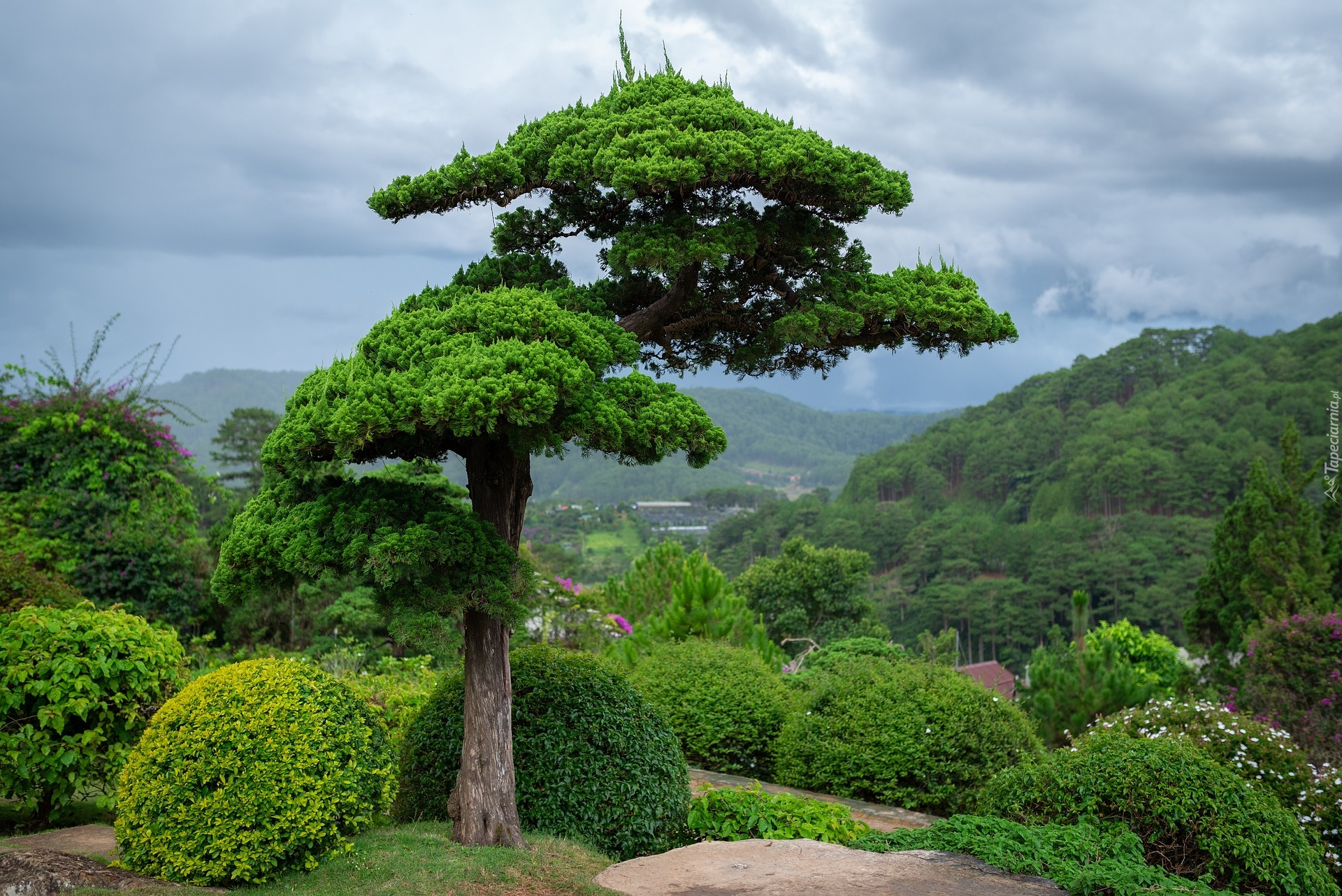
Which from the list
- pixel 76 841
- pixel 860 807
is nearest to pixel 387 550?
pixel 76 841

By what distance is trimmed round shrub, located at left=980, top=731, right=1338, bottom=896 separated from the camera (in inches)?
252

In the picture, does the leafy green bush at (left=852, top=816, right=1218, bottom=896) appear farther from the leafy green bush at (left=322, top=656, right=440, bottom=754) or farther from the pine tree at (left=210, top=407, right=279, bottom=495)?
the pine tree at (left=210, top=407, right=279, bottom=495)

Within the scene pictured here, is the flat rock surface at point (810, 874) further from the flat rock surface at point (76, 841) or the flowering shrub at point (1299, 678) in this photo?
the flowering shrub at point (1299, 678)

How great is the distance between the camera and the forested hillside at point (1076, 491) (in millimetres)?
58562

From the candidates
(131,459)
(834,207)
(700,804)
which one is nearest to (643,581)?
(131,459)

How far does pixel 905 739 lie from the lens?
9.69 meters

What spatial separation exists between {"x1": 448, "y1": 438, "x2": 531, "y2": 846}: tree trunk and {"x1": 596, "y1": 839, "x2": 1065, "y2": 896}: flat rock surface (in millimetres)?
955

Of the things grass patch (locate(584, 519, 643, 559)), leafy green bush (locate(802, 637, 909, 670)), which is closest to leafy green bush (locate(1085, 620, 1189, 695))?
leafy green bush (locate(802, 637, 909, 670))

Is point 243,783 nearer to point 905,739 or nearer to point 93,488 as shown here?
point 905,739

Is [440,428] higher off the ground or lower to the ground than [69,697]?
higher

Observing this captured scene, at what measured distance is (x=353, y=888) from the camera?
572cm

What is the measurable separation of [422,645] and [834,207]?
13.6 ft

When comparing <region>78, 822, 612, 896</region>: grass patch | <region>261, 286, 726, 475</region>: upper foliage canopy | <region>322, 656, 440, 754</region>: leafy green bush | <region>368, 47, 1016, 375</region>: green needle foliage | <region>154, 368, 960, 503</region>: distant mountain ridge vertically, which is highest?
<region>154, 368, 960, 503</region>: distant mountain ridge

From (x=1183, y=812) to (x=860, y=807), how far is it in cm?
342
